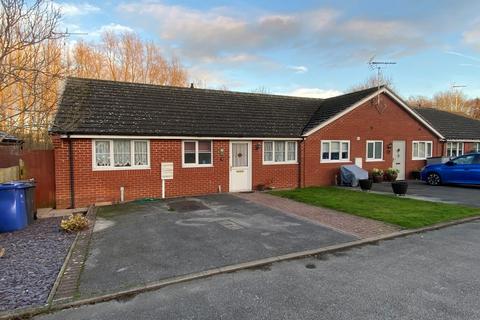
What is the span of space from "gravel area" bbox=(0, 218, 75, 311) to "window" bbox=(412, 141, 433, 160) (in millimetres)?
18617

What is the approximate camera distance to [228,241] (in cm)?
680

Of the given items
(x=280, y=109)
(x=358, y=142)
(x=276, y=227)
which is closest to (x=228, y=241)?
(x=276, y=227)

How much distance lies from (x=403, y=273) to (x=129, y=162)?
31.9 feet

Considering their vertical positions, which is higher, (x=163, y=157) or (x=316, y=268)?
(x=163, y=157)

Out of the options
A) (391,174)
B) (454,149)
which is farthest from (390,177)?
(454,149)

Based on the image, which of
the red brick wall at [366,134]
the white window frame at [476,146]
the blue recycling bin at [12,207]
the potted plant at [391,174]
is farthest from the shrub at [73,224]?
the white window frame at [476,146]

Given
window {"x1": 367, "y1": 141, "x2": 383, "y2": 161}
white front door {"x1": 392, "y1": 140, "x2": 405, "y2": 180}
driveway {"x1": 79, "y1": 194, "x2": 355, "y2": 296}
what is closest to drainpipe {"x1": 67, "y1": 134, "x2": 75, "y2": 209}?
driveway {"x1": 79, "y1": 194, "x2": 355, "y2": 296}

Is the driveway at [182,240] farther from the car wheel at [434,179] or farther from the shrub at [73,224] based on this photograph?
the car wheel at [434,179]

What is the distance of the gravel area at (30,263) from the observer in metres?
4.36

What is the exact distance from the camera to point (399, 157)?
18.5 metres

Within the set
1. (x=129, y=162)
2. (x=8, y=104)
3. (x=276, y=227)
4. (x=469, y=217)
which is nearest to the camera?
(x=8, y=104)

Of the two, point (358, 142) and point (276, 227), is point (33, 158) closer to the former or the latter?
point (276, 227)

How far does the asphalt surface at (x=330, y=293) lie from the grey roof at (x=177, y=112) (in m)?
7.73

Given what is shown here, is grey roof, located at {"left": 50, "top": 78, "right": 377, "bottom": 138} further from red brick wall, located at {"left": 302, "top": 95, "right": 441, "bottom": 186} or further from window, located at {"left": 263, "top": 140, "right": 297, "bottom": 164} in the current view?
red brick wall, located at {"left": 302, "top": 95, "right": 441, "bottom": 186}
